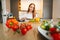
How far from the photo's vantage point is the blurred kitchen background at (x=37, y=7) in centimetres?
353

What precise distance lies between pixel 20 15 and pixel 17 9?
0.66 ft

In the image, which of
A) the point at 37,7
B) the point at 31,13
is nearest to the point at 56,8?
the point at 37,7

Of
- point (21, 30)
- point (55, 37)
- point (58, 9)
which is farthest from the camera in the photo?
point (58, 9)

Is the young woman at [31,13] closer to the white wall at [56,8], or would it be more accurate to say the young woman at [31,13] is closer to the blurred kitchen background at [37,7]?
the blurred kitchen background at [37,7]

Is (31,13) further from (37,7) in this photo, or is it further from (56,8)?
(56,8)

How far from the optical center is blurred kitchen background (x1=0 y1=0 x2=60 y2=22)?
353 cm

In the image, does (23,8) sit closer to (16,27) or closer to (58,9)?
(58,9)

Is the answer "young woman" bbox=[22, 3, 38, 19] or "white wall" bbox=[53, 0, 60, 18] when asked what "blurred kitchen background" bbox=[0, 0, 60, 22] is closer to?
"white wall" bbox=[53, 0, 60, 18]

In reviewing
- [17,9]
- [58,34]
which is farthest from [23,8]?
[58,34]

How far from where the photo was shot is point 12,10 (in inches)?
144

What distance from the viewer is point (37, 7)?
11.7ft

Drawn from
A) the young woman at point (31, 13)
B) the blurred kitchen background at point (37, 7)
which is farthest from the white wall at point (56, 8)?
the young woman at point (31, 13)

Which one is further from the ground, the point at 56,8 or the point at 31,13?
the point at 56,8

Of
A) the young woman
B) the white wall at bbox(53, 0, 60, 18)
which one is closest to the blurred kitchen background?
the white wall at bbox(53, 0, 60, 18)
